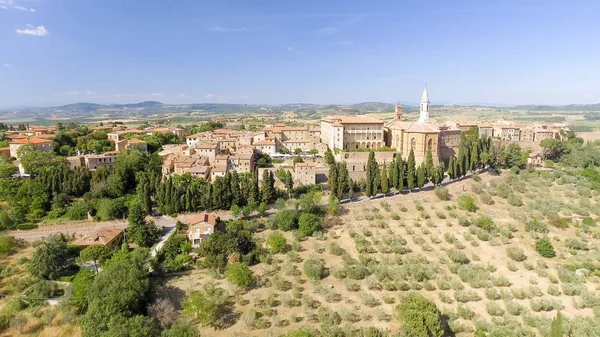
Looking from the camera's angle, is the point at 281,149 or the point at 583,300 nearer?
the point at 583,300

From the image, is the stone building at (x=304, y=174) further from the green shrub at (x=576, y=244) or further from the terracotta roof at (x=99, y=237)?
the green shrub at (x=576, y=244)

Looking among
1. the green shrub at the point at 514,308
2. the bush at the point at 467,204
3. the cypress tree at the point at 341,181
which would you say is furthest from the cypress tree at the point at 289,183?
the green shrub at the point at 514,308

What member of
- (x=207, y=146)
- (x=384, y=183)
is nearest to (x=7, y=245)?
(x=207, y=146)

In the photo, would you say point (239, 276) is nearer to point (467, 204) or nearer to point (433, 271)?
point (433, 271)

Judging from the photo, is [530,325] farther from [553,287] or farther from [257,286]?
[257,286]

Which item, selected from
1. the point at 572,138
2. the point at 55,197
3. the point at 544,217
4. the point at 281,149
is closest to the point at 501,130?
the point at 572,138
